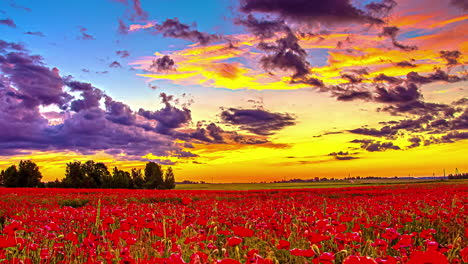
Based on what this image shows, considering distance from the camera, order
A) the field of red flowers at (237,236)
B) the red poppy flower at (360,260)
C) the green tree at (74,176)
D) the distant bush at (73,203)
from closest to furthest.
Result: the red poppy flower at (360,260) → the field of red flowers at (237,236) → the distant bush at (73,203) → the green tree at (74,176)

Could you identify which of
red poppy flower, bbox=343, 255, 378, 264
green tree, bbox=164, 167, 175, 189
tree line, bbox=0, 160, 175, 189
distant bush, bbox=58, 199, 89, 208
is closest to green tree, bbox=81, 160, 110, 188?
tree line, bbox=0, 160, 175, 189

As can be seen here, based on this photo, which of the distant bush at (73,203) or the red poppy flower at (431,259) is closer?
the red poppy flower at (431,259)

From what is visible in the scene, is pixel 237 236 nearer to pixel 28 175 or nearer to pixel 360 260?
pixel 360 260

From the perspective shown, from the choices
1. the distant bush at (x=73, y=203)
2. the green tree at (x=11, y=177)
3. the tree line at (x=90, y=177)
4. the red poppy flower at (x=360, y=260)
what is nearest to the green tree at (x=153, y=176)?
the tree line at (x=90, y=177)

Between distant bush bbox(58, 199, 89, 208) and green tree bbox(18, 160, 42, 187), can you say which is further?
green tree bbox(18, 160, 42, 187)

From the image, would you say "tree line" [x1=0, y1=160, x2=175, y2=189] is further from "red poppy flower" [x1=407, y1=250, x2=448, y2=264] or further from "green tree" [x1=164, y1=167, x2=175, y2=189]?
"red poppy flower" [x1=407, y1=250, x2=448, y2=264]

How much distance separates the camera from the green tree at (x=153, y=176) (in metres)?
64.8

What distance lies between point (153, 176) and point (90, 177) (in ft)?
36.4

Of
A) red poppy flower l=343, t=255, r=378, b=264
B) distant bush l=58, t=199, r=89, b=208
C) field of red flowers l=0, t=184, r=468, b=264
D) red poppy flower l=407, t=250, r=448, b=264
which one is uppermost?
red poppy flower l=407, t=250, r=448, b=264

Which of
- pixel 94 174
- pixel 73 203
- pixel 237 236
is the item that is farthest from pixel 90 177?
pixel 237 236

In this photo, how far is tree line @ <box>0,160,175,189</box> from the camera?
61.1 metres

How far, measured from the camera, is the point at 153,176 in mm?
65812

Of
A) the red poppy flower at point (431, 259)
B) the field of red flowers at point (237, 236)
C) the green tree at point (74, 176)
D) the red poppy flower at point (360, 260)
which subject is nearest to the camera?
the red poppy flower at point (431, 259)

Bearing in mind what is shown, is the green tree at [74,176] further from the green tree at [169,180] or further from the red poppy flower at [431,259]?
the red poppy flower at [431,259]
